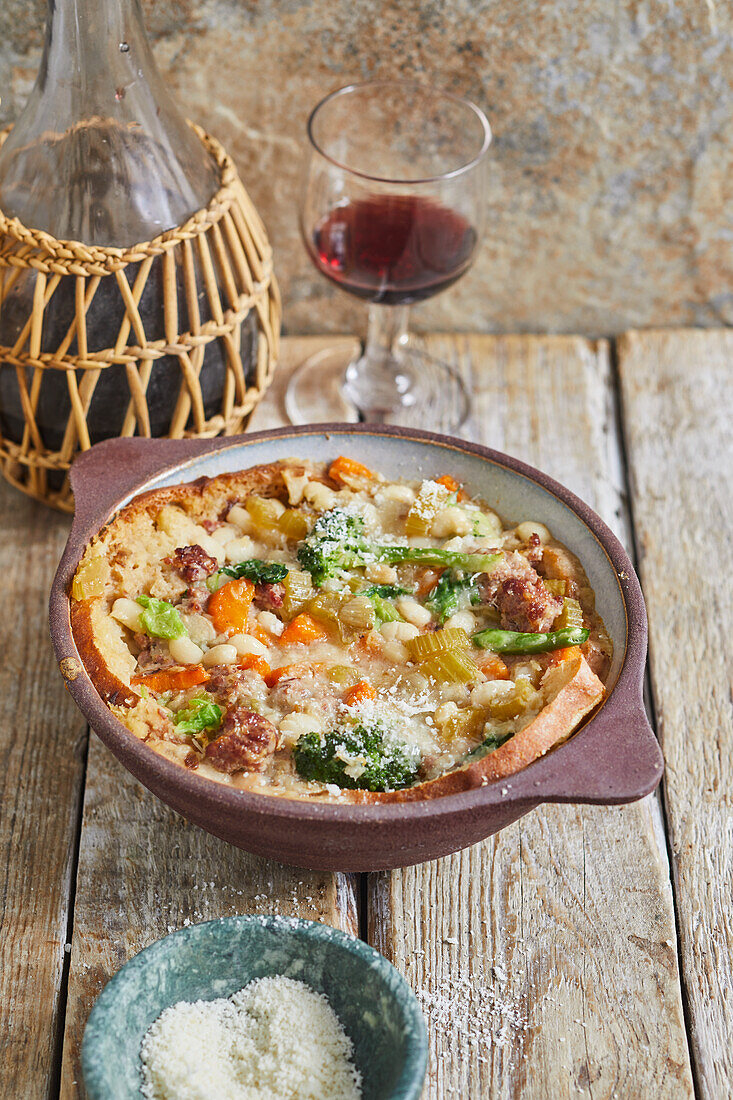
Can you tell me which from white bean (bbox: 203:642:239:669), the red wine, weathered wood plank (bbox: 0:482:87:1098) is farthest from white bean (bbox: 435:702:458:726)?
the red wine

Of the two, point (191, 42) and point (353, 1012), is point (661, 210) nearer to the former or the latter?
point (191, 42)

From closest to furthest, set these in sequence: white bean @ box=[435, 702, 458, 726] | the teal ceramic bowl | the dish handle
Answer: the teal ceramic bowl
the dish handle
white bean @ box=[435, 702, 458, 726]

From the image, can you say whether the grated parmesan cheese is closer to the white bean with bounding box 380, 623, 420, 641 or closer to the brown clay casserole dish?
the brown clay casserole dish

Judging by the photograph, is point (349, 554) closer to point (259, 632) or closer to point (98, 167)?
point (259, 632)

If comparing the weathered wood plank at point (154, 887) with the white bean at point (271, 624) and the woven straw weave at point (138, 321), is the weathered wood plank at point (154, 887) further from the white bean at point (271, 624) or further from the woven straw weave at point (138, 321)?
the woven straw weave at point (138, 321)

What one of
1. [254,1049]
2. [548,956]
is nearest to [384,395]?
[548,956]

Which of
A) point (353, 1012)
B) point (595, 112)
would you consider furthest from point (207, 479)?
point (595, 112)
